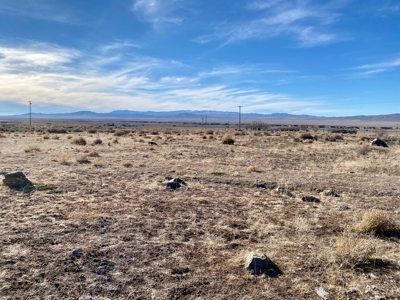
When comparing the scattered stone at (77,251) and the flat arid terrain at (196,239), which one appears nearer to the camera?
the flat arid terrain at (196,239)

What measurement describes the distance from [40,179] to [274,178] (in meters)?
9.71

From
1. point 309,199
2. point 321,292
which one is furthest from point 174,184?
point 321,292

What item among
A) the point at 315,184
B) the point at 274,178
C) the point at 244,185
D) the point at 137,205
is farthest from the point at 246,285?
the point at 274,178

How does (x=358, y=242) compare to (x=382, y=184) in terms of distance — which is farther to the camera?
(x=382, y=184)

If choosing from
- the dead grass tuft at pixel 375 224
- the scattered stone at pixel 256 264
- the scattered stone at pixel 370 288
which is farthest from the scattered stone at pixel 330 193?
the scattered stone at pixel 256 264

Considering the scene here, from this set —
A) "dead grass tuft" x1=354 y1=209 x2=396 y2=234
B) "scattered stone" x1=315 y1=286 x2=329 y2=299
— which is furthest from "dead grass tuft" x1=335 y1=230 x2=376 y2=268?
"dead grass tuft" x1=354 y1=209 x2=396 y2=234

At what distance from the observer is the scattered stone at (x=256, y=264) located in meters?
5.50

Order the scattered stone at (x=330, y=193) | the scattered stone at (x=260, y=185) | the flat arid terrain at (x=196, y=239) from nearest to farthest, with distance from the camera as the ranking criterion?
1. the flat arid terrain at (x=196, y=239)
2. the scattered stone at (x=330, y=193)
3. the scattered stone at (x=260, y=185)

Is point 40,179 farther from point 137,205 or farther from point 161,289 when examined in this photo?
point 161,289

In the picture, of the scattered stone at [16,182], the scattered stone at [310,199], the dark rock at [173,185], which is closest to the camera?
the scattered stone at [310,199]

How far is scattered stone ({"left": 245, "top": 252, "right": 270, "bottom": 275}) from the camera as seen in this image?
5504 millimetres

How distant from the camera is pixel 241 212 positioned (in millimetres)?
8992

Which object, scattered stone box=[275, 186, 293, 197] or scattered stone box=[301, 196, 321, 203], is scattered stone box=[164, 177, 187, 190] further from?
scattered stone box=[301, 196, 321, 203]

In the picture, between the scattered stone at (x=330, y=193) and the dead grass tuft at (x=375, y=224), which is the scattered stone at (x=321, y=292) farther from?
the scattered stone at (x=330, y=193)
